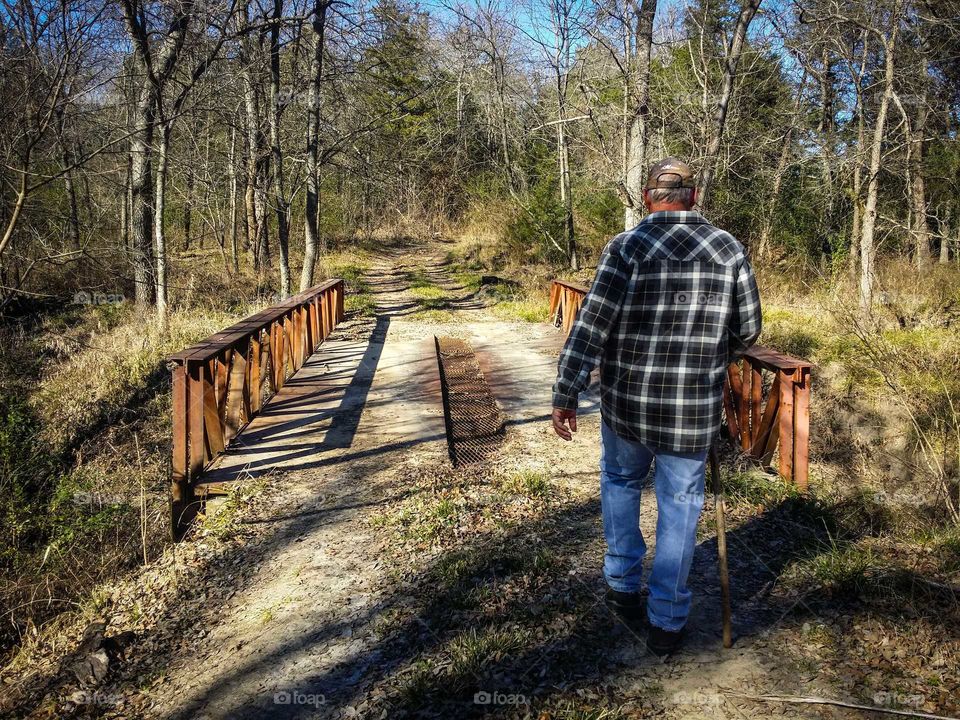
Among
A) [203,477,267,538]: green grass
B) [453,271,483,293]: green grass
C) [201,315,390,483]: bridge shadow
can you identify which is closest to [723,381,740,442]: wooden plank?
[201,315,390,483]: bridge shadow

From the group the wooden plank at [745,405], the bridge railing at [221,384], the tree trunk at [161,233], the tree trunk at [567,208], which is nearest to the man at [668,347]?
the wooden plank at [745,405]

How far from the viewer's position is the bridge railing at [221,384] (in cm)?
404

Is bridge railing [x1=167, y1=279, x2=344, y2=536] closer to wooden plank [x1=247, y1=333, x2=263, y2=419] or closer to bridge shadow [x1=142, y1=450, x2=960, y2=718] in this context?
wooden plank [x1=247, y1=333, x2=263, y2=419]

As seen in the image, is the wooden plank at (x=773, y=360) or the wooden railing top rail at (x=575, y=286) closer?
the wooden plank at (x=773, y=360)

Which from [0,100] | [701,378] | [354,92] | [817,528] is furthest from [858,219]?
[0,100]

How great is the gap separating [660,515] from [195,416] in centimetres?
304

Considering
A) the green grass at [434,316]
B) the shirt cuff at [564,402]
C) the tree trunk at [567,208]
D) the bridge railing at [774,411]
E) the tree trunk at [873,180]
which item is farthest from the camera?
the tree trunk at [567,208]

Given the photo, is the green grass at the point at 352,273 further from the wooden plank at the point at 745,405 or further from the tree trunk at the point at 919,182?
the wooden plank at the point at 745,405

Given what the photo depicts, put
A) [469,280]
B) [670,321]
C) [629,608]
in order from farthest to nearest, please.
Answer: [469,280] < [629,608] < [670,321]

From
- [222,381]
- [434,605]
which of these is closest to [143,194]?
[222,381]

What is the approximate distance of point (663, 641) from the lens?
247 cm

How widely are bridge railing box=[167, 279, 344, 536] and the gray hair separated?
9.83 ft

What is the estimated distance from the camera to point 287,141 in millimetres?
17391

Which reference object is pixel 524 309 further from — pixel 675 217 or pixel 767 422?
pixel 675 217
